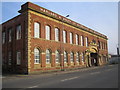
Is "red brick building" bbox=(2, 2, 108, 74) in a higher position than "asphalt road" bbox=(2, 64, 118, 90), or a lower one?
higher

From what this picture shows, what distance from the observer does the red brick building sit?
1942 cm

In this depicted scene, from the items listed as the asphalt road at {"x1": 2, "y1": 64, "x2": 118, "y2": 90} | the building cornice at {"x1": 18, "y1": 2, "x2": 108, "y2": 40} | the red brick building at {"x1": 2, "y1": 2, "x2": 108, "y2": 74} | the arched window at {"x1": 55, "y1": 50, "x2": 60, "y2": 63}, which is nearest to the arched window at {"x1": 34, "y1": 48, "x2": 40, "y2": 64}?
the red brick building at {"x1": 2, "y1": 2, "x2": 108, "y2": 74}

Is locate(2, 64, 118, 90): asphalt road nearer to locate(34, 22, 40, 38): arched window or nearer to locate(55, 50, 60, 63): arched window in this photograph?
locate(34, 22, 40, 38): arched window

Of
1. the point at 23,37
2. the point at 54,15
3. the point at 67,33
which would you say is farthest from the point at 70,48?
the point at 23,37

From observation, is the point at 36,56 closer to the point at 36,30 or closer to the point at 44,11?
the point at 36,30

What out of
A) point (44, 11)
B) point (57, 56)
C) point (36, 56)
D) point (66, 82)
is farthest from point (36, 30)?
point (66, 82)

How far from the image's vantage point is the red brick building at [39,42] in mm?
19422

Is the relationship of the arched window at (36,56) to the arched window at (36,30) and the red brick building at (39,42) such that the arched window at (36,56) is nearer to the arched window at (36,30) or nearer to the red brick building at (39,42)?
the red brick building at (39,42)

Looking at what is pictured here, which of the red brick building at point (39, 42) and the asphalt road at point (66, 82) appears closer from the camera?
the asphalt road at point (66, 82)

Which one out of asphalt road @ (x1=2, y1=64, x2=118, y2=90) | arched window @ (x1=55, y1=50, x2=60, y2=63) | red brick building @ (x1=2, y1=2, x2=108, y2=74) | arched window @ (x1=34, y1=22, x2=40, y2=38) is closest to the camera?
asphalt road @ (x1=2, y1=64, x2=118, y2=90)

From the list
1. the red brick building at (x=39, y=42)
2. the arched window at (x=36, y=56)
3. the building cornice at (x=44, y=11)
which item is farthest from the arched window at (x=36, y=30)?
the arched window at (x=36, y=56)

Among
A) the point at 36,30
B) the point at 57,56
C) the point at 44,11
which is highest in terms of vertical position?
the point at 44,11

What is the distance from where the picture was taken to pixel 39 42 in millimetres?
20484

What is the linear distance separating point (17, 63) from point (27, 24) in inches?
255
